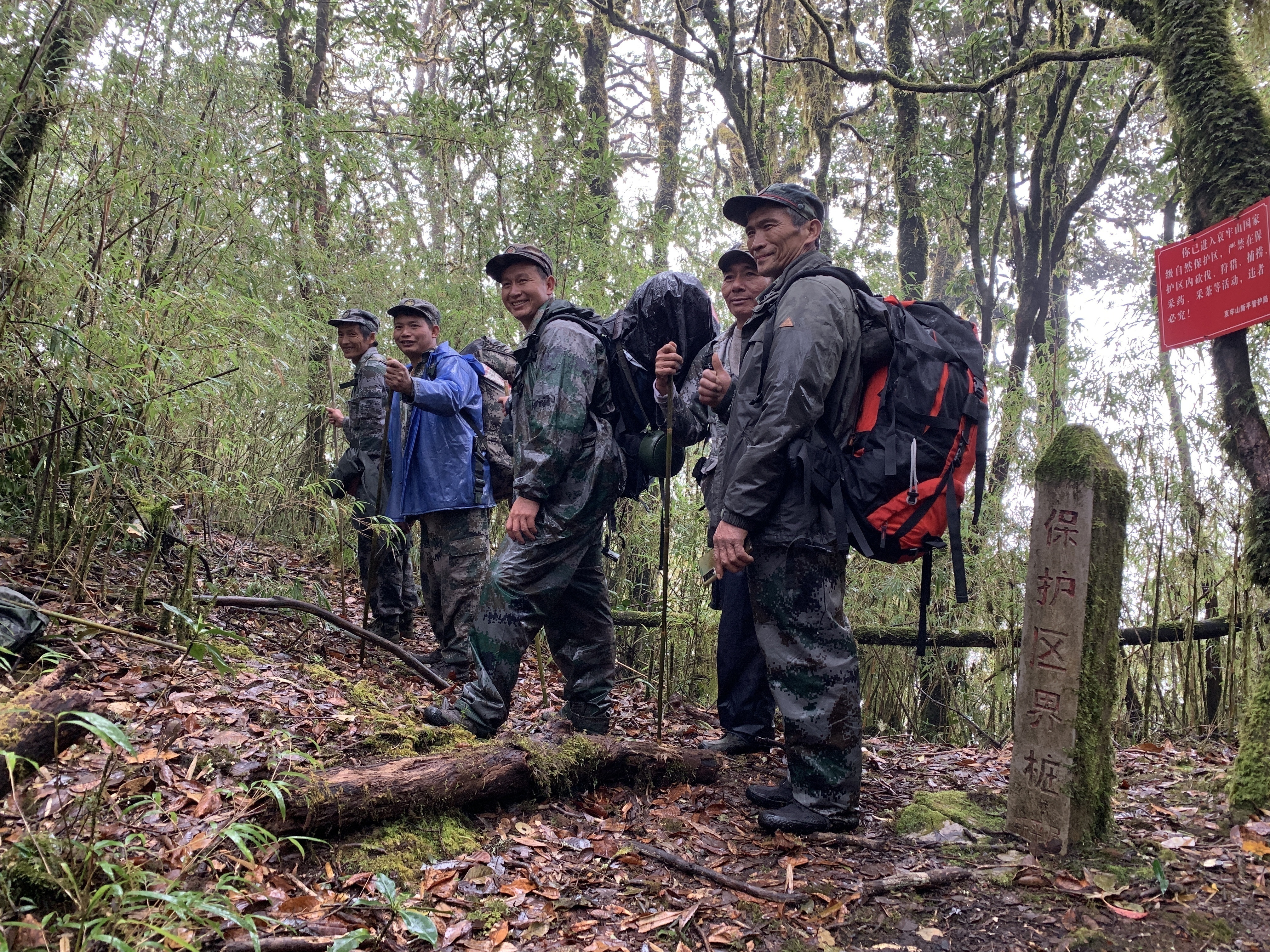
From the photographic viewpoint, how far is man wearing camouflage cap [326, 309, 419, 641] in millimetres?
5871

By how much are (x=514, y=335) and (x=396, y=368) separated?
137 inches

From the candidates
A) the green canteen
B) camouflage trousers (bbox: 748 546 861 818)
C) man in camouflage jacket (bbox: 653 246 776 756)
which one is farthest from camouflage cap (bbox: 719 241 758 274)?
camouflage trousers (bbox: 748 546 861 818)

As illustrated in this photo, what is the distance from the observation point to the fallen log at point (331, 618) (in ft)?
14.0

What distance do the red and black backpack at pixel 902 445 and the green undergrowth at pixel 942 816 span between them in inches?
35.5

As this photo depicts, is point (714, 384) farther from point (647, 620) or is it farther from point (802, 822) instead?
point (647, 620)

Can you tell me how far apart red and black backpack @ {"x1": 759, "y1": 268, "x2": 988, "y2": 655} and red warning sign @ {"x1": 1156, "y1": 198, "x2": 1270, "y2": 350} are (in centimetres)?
179

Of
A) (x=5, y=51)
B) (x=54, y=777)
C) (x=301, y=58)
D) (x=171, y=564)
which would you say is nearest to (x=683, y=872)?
(x=54, y=777)

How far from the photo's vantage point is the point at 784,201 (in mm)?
3438

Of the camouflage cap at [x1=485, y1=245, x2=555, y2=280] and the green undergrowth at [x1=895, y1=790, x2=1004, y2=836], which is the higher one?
the camouflage cap at [x1=485, y1=245, x2=555, y2=280]

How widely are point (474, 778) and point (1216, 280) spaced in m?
4.45

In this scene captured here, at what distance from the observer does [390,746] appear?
307 centimetres

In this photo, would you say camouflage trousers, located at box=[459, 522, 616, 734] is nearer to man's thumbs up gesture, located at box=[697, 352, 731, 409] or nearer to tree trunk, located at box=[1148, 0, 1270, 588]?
man's thumbs up gesture, located at box=[697, 352, 731, 409]

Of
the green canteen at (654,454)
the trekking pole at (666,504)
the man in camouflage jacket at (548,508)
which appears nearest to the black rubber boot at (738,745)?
the trekking pole at (666,504)

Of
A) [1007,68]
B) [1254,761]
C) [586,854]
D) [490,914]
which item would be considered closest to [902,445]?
[1254,761]
